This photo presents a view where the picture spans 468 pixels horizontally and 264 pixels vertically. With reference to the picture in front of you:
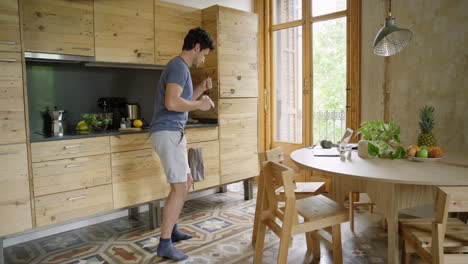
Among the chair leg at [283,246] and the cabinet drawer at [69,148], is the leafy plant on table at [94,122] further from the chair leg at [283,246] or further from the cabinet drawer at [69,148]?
the chair leg at [283,246]

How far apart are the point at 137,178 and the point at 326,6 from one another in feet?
9.41

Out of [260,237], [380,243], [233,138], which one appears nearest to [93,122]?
[233,138]

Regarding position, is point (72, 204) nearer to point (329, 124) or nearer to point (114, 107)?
point (114, 107)

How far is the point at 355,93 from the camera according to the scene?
12.8 feet

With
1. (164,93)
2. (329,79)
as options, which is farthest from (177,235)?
(329,79)

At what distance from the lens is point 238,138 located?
392 cm

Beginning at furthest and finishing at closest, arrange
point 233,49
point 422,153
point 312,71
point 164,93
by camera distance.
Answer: point 312,71, point 233,49, point 164,93, point 422,153

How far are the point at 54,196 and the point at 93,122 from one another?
72 centimetres

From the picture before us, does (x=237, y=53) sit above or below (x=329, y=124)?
above

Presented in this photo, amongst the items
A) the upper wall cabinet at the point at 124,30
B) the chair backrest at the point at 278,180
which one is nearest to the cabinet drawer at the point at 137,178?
the upper wall cabinet at the point at 124,30

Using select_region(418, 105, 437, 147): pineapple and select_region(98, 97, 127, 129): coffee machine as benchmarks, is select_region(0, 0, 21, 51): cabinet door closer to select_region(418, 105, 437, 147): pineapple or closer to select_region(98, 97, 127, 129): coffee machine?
select_region(98, 97, 127, 129): coffee machine

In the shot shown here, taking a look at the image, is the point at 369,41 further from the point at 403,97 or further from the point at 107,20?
the point at 107,20

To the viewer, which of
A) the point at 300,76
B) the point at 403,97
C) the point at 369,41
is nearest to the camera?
the point at 403,97

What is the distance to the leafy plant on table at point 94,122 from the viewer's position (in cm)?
313
